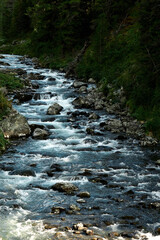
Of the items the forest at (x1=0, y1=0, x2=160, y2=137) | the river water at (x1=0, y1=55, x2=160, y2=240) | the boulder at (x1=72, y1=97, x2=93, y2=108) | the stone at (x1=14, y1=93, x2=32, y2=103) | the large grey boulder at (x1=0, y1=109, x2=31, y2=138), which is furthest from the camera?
the stone at (x1=14, y1=93, x2=32, y2=103)

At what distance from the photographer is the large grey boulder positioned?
1491cm

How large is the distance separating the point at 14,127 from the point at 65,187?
20.8 feet

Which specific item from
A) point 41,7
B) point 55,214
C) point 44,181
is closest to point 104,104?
point 44,181

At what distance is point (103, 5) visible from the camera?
32.9m

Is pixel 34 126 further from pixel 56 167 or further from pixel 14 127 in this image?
pixel 56 167

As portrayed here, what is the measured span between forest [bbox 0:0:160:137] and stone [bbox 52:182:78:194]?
21.5 feet

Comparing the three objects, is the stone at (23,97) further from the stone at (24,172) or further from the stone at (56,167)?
the stone at (24,172)

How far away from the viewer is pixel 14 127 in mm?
15078

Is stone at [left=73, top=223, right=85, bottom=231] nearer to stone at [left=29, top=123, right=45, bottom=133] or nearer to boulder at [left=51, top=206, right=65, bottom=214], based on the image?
boulder at [left=51, top=206, right=65, bottom=214]

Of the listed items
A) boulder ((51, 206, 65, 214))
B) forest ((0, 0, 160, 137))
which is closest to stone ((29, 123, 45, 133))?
→ forest ((0, 0, 160, 137))

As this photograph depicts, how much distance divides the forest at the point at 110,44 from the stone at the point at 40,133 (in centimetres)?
525

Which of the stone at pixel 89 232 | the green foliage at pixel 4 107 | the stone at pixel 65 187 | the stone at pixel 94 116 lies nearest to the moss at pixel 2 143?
the green foliage at pixel 4 107

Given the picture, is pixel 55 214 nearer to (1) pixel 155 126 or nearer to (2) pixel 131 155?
(2) pixel 131 155

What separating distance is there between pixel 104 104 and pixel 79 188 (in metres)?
11.6
